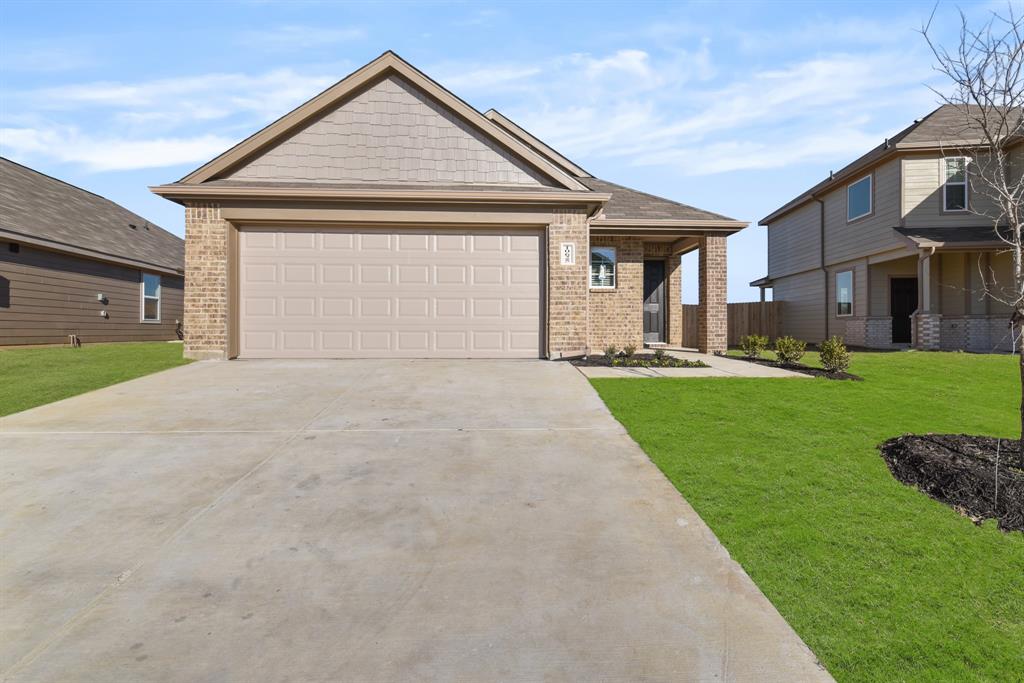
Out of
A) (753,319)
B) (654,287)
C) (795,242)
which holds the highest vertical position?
(795,242)

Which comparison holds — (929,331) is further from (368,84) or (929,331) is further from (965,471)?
(368,84)

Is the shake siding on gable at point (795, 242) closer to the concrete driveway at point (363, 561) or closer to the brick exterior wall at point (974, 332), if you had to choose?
the brick exterior wall at point (974, 332)

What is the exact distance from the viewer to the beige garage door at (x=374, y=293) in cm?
1077

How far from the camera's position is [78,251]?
1636 cm

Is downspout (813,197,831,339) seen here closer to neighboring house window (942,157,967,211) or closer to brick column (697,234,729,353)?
neighboring house window (942,157,967,211)

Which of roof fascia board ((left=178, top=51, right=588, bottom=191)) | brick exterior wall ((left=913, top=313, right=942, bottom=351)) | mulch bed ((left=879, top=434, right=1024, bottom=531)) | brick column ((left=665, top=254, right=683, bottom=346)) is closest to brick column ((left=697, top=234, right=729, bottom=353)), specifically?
brick column ((left=665, top=254, right=683, bottom=346))

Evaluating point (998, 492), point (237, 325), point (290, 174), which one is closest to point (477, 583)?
point (998, 492)

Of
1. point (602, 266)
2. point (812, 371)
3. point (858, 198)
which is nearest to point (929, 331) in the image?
point (858, 198)

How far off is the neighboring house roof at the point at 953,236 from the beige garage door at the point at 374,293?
39.8ft

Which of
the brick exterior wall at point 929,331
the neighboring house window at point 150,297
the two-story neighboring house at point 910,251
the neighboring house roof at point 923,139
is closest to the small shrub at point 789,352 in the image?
the two-story neighboring house at point 910,251

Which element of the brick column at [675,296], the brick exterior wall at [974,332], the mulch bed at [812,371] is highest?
the brick column at [675,296]

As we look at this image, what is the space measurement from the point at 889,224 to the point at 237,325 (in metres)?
19.1

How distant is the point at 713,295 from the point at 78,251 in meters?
19.4

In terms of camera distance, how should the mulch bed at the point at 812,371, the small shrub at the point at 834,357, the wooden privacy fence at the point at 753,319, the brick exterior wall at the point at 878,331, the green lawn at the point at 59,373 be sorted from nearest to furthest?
1. the green lawn at the point at 59,373
2. the mulch bed at the point at 812,371
3. the small shrub at the point at 834,357
4. the brick exterior wall at the point at 878,331
5. the wooden privacy fence at the point at 753,319
